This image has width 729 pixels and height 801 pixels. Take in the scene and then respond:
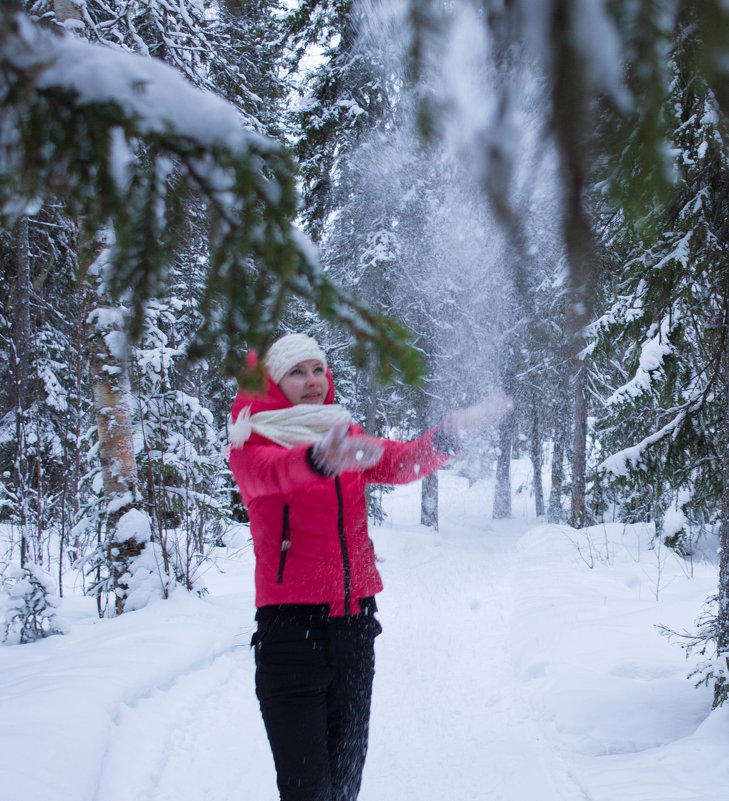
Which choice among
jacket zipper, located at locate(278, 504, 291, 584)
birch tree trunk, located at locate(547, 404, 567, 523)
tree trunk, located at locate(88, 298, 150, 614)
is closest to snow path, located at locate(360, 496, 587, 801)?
jacket zipper, located at locate(278, 504, 291, 584)

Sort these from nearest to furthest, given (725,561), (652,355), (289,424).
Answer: (289,424), (725,561), (652,355)

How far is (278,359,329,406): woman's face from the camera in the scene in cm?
233

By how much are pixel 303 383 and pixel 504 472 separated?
20599mm

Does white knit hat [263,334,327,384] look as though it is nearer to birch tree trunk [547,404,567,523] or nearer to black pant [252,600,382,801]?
black pant [252,600,382,801]

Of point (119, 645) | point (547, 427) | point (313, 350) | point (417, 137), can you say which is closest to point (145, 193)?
point (417, 137)

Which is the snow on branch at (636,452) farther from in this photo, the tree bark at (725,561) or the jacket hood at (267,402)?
the jacket hood at (267,402)

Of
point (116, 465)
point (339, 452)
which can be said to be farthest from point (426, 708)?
point (116, 465)

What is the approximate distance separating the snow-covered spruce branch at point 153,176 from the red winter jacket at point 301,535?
1008 millimetres

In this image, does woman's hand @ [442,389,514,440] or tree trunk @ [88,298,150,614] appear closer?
woman's hand @ [442,389,514,440]

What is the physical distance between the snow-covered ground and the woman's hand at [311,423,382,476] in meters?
2.12

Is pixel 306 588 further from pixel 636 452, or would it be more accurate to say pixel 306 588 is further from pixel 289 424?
pixel 636 452

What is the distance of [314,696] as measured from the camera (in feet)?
6.82

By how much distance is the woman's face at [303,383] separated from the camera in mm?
2332

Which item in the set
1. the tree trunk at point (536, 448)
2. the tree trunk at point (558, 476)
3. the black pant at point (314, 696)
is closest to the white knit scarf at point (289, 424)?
the black pant at point (314, 696)
